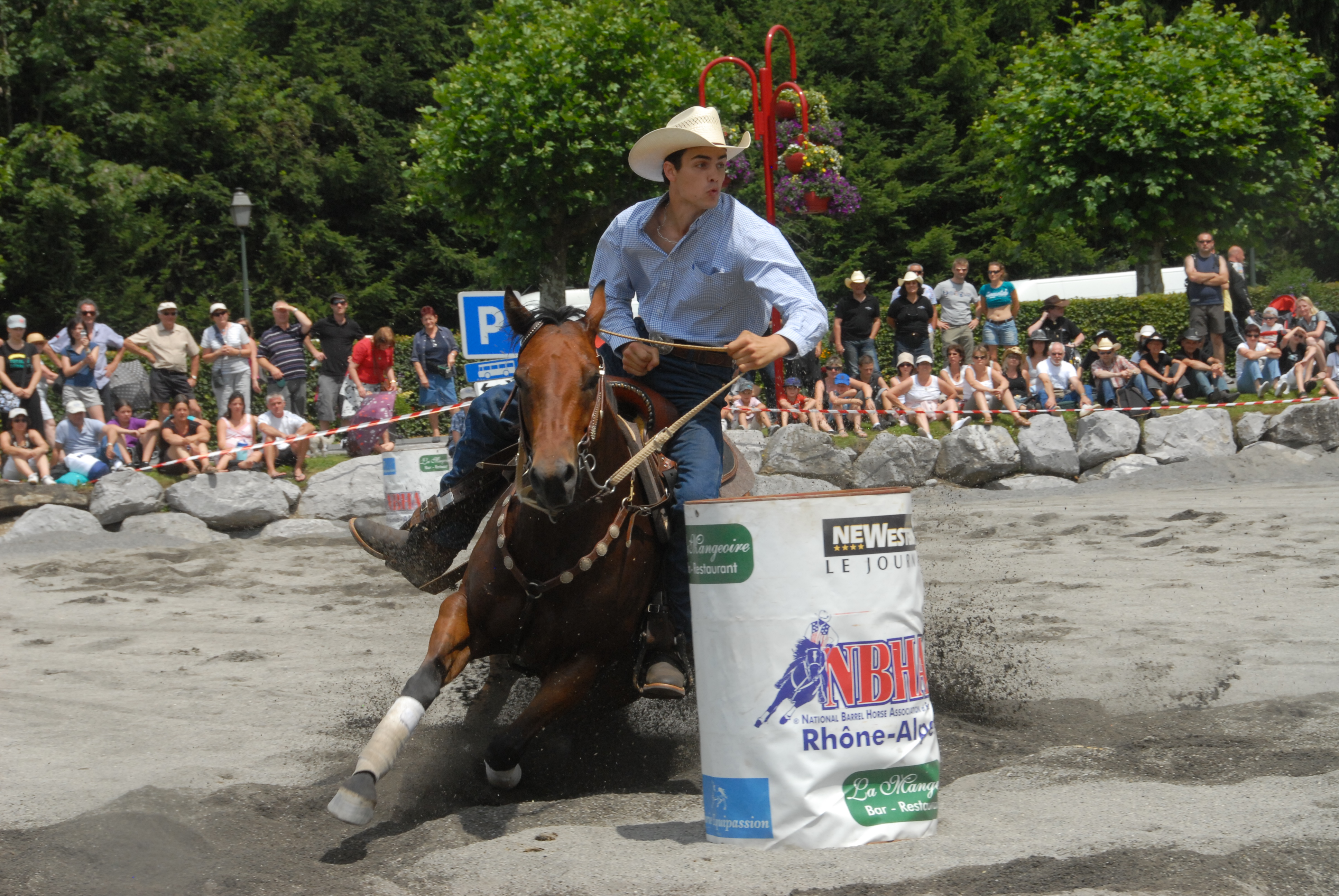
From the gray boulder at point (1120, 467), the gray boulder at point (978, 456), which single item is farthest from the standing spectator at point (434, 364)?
the gray boulder at point (1120, 467)

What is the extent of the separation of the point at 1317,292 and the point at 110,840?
35.8 metres

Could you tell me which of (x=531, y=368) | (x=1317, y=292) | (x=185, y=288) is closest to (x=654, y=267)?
(x=531, y=368)

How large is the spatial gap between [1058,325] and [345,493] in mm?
8549

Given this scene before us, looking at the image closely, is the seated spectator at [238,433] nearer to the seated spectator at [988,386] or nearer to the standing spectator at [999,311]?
the seated spectator at [988,386]

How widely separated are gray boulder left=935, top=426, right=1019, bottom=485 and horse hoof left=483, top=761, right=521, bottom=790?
369 inches

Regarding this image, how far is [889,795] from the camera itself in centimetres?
365

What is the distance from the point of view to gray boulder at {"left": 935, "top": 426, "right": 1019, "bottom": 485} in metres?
13.2

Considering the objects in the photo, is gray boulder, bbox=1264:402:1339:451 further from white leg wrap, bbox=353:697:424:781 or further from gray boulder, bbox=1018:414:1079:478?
white leg wrap, bbox=353:697:424:781

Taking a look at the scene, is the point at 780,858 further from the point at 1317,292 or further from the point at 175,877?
the point at 1317,292

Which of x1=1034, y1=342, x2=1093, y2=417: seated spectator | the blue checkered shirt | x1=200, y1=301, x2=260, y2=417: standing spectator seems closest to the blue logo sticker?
the blue checkered shirt

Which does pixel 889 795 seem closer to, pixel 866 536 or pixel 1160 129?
pixel 866 536

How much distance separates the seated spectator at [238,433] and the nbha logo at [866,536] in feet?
33.9

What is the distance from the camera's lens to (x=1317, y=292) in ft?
111

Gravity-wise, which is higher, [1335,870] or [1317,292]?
[1317,292]
